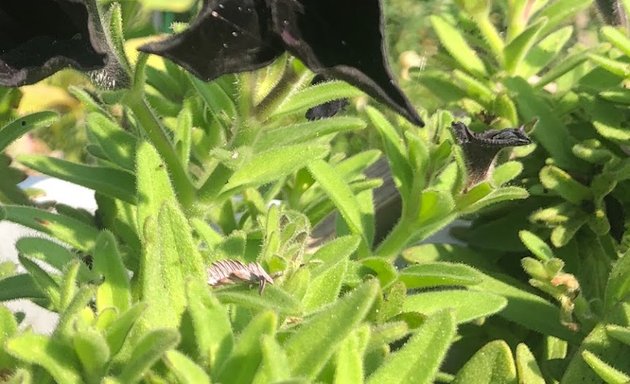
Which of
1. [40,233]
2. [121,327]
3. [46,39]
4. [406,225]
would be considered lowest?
[40,233]

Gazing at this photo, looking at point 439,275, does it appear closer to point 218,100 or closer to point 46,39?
point 218,100

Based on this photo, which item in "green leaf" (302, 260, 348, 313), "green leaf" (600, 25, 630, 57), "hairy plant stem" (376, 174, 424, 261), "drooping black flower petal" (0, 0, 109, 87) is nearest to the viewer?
"drooping black flower petal" (0, 0, 109, 87)

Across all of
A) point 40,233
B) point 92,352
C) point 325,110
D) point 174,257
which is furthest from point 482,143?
point 40,233

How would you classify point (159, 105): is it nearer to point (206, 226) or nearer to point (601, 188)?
point (206, 226)

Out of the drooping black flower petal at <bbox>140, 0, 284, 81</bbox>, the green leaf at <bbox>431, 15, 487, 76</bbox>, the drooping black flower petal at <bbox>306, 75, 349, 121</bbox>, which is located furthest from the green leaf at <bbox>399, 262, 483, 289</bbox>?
the green leaf at <bbox>431, 15, 487, 76</bbox>

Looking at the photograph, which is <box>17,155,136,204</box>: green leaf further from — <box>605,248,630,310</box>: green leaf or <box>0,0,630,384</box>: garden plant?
<box>605,248,630,310</box>: green leaf
